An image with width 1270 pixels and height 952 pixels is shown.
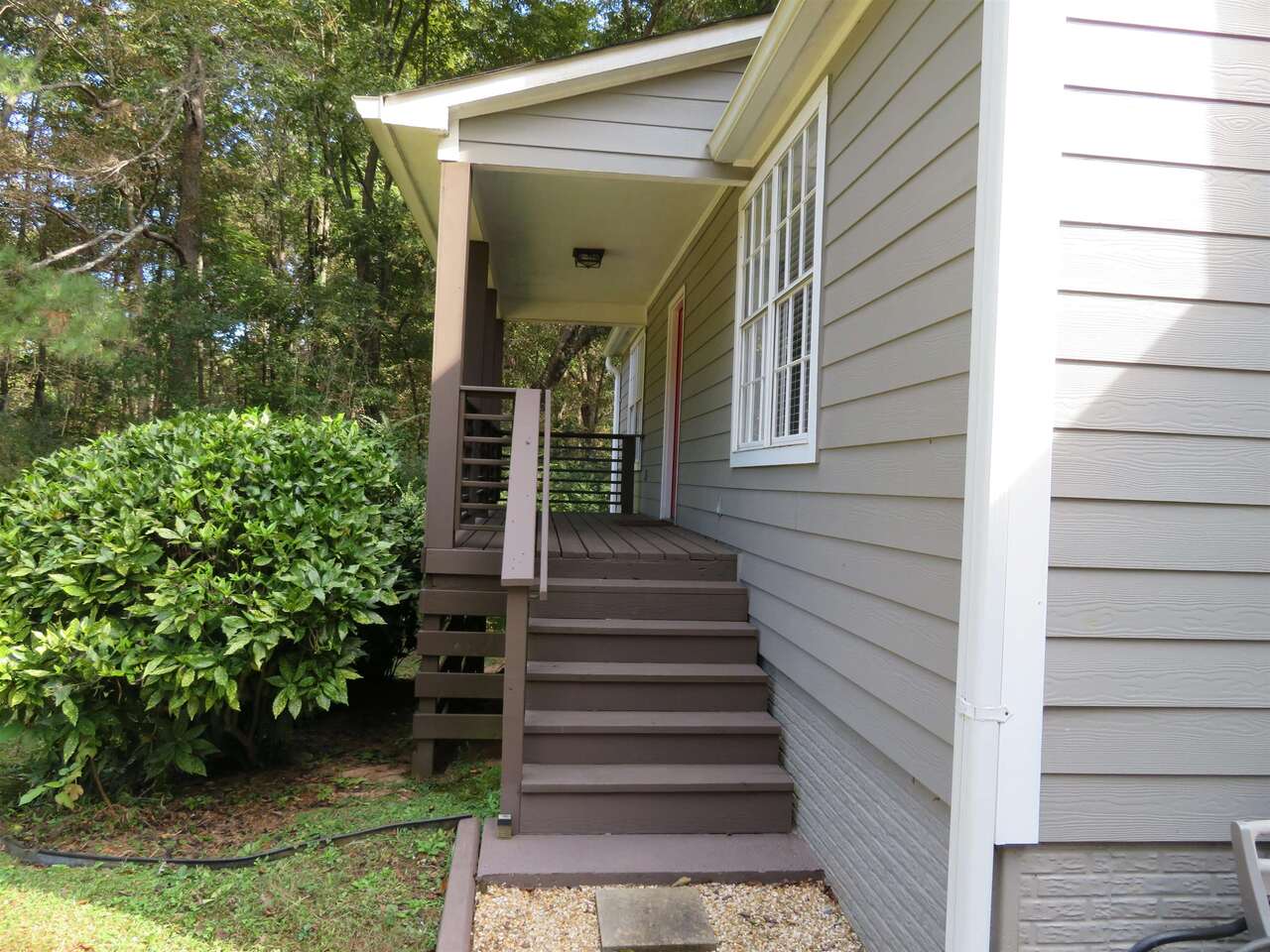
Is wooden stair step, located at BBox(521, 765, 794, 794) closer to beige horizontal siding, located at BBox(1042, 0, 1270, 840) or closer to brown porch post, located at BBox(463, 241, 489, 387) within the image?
beige horizontal siding, located at BBox(1042, 0, 1270, 840)

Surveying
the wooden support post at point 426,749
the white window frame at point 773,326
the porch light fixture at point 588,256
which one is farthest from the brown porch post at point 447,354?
the porch light fixture at point 588,256

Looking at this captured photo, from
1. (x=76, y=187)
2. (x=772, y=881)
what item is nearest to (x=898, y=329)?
(x=772, y=881)

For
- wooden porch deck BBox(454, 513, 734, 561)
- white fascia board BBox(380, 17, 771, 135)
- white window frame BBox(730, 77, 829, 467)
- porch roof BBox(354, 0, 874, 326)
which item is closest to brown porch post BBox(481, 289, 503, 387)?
wooden porch deck BBox(454, 513, 734, 561)

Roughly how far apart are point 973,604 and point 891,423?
75 centimetres

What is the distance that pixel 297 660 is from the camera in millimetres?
3523

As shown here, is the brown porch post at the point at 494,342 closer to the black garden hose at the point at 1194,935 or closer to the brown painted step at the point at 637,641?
the brown painted step at the point at 637,641

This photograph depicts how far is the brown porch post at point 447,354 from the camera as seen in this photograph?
4.07 meters

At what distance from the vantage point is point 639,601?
12.6ft

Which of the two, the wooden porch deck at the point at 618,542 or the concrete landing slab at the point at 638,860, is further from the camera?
the wooden porch deck at the point at 618,542

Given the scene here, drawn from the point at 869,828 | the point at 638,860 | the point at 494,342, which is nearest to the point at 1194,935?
the point at 869,828

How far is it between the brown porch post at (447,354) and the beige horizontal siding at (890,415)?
5.34ft

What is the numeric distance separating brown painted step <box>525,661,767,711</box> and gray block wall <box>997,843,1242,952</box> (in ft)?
5.57

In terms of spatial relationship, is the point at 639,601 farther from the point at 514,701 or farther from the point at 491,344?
the point at 491,344

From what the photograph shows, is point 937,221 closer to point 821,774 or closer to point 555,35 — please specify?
point 821,774
